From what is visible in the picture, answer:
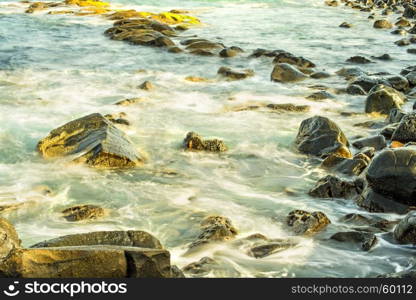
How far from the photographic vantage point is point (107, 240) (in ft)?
14.3

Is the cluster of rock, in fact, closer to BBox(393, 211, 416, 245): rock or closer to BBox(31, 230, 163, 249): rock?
BBox(31, 230, 163, 249): rock

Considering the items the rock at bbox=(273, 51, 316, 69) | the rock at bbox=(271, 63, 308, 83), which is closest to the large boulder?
the rock at bbox=(271, 63, 308, 83)

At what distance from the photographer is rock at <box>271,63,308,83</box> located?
12820 mm

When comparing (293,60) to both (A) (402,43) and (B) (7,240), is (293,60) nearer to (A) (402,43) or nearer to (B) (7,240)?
(A) (402,43)

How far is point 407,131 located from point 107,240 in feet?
17.1

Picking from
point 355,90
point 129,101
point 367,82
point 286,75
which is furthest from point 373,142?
Answer: point 286,75

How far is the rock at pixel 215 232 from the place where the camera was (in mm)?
5222

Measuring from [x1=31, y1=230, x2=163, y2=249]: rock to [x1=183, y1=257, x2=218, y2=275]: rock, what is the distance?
421 millimetres

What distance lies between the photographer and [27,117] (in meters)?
9.35

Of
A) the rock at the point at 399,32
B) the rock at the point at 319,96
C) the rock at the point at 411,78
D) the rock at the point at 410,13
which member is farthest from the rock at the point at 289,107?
the rock at the point at 410,13

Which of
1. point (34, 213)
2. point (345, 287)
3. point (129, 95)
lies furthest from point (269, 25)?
point (345, 287)

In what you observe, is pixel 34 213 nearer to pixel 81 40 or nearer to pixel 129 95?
pixel 129 95

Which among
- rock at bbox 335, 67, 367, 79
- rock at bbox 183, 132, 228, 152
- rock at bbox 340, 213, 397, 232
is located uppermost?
rock at bbox 335, 67, 367, 79

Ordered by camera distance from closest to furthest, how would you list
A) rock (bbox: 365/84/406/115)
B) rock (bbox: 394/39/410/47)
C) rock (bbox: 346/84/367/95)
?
rock (bbox: 365/84/406/115), rock (bbox: 346/84/367/95), rock (bbox: 394/39/410/47)
